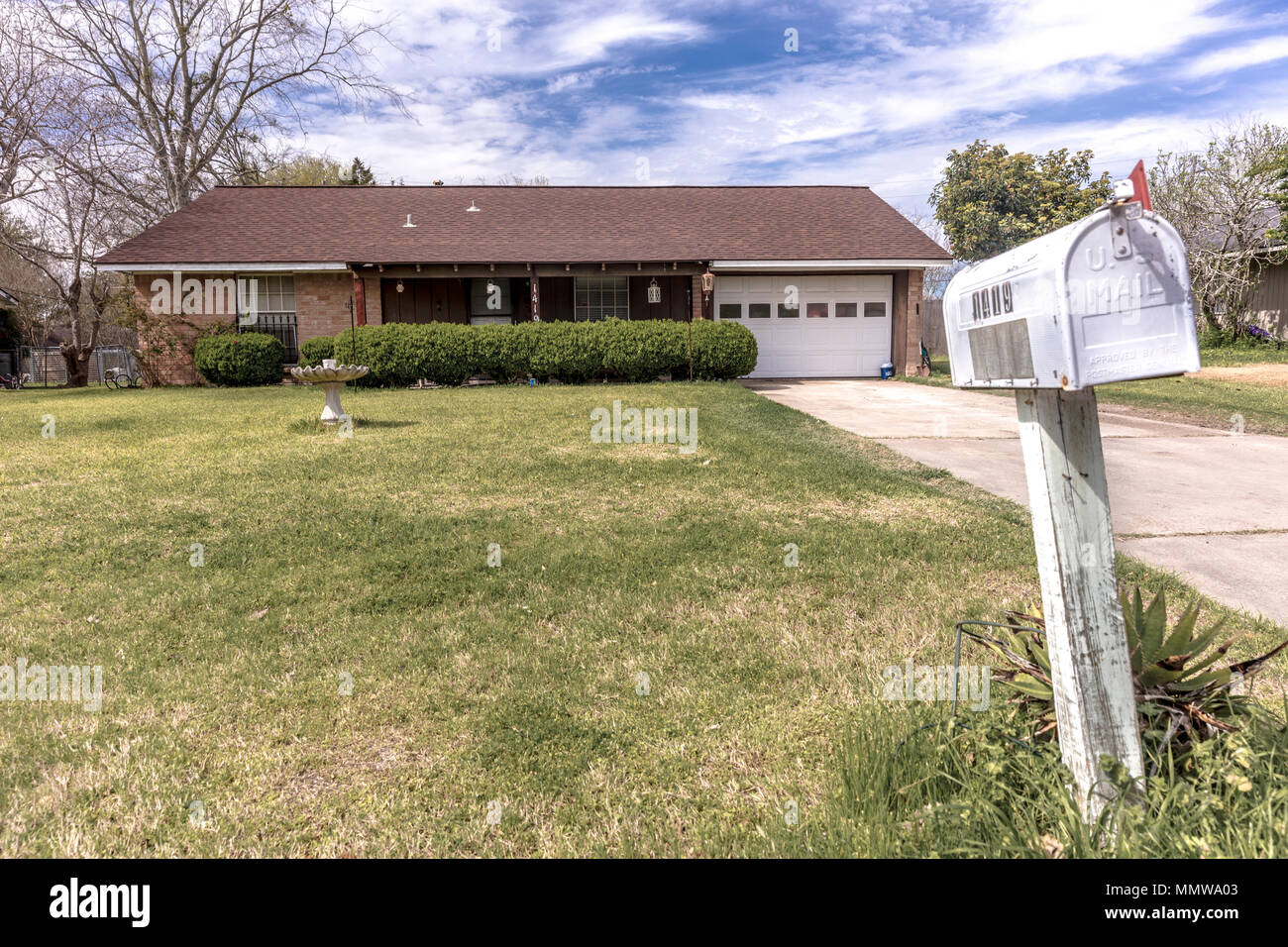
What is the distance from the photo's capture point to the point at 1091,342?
1648 millimetres

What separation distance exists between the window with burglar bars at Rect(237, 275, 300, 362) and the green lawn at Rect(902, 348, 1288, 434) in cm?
1675

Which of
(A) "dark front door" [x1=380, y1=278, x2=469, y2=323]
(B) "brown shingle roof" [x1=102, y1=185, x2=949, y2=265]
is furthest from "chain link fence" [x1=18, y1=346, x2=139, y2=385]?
(A) "dark front door" [x1=380, y1=278, x2=469, y2=323]

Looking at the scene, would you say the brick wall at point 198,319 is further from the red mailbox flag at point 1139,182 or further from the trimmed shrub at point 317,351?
the red mailbox flag at point 1139,182

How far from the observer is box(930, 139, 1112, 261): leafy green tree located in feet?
112

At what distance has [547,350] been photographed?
18.0m

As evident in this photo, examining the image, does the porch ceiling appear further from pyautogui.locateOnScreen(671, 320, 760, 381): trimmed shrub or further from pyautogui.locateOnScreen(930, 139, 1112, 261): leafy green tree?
pyautogui.locateOnScreen(930, 139, 1112, 261): leafy green tree

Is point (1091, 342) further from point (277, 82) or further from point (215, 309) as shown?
point (277, 82)

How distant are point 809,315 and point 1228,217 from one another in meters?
13.8

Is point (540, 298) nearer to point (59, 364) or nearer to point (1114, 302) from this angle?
point (1114, 302)

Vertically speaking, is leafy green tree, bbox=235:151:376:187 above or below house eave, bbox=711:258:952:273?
above

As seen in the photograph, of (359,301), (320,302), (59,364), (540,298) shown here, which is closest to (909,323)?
(540,298)

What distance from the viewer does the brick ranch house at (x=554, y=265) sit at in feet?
66.5

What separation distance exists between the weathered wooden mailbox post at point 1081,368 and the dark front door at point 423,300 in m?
21.1

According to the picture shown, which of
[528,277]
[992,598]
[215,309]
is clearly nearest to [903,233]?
[528,277]
